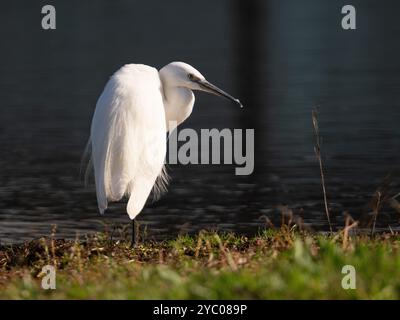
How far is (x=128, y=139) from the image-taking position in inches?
348

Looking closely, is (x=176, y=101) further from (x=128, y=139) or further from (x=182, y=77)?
(x=128, y=139)

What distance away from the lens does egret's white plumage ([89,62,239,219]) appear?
8.77 meters

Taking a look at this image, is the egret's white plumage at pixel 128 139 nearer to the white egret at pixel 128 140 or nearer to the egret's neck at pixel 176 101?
the white egret at pixel 128 140

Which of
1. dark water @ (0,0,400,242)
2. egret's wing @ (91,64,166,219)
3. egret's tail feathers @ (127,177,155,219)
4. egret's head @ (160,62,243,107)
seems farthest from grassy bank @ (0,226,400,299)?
dark water @ (0,0,400,242)

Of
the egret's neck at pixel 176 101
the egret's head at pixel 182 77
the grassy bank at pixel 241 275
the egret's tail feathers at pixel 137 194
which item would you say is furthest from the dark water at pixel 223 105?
the grassy bank at pixel 241 275

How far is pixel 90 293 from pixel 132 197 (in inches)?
135

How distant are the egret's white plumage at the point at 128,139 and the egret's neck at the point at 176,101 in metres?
0.58

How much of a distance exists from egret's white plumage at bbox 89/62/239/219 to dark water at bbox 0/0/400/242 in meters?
2.31

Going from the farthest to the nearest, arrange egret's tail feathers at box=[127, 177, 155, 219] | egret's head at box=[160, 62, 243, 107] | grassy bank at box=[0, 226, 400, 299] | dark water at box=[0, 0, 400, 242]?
1. dark water at box=[0, 0, 400, 242]
2. egret's head at box=[160, 62, 243, 107]
3. egret's tail feathers at box=[127, 177, 155, 219]
4. grassy bank at box=[0, 226, 400, 299]

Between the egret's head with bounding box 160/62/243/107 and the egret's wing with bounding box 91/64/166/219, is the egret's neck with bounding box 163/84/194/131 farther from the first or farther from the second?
the egret's wing with bounding box 91/64/166/219

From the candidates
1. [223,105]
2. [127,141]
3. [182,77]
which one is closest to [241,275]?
[127,141]

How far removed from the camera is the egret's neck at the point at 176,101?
33.3ft

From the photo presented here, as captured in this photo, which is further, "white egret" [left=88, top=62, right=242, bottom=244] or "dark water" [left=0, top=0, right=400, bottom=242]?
"dark water" [left=0, top=0, right=400, bottom=242]

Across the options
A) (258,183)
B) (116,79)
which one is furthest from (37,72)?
(116,79)
